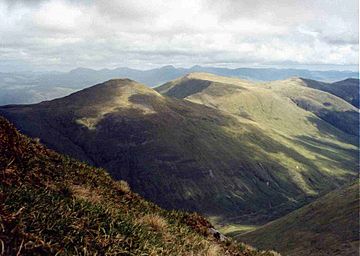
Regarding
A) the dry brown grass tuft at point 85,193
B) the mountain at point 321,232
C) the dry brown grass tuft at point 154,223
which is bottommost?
the mountain at point 321,232

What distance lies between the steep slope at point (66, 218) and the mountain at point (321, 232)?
51.1 m

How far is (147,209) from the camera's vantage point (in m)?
18.0

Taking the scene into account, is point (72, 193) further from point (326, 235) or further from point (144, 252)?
point (326, 235)

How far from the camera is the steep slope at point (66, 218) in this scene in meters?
8.66

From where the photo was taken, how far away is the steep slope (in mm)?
8656

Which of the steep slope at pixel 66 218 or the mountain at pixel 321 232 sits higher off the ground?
the steep slope at pixel 66 218

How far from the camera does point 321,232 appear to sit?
9519 cm

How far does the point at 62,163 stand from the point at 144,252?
32.9 feet

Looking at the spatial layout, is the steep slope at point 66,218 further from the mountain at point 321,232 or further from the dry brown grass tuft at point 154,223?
the mountain at point 321,232

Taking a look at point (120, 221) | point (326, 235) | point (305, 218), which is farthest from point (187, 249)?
point (305, 218)

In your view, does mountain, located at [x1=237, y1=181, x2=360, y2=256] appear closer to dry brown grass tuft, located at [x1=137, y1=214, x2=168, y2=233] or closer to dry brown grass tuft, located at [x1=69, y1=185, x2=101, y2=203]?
dry brown grass tuft, located at [x1=69, y1=185, x2=101, y2=203]

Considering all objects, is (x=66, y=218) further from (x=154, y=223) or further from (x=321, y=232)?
(x=321, y=232)

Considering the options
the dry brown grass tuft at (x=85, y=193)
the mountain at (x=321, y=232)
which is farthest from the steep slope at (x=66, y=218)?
the mountain at (x=321, y=232)

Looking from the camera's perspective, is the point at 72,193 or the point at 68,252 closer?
the point at 68,252
